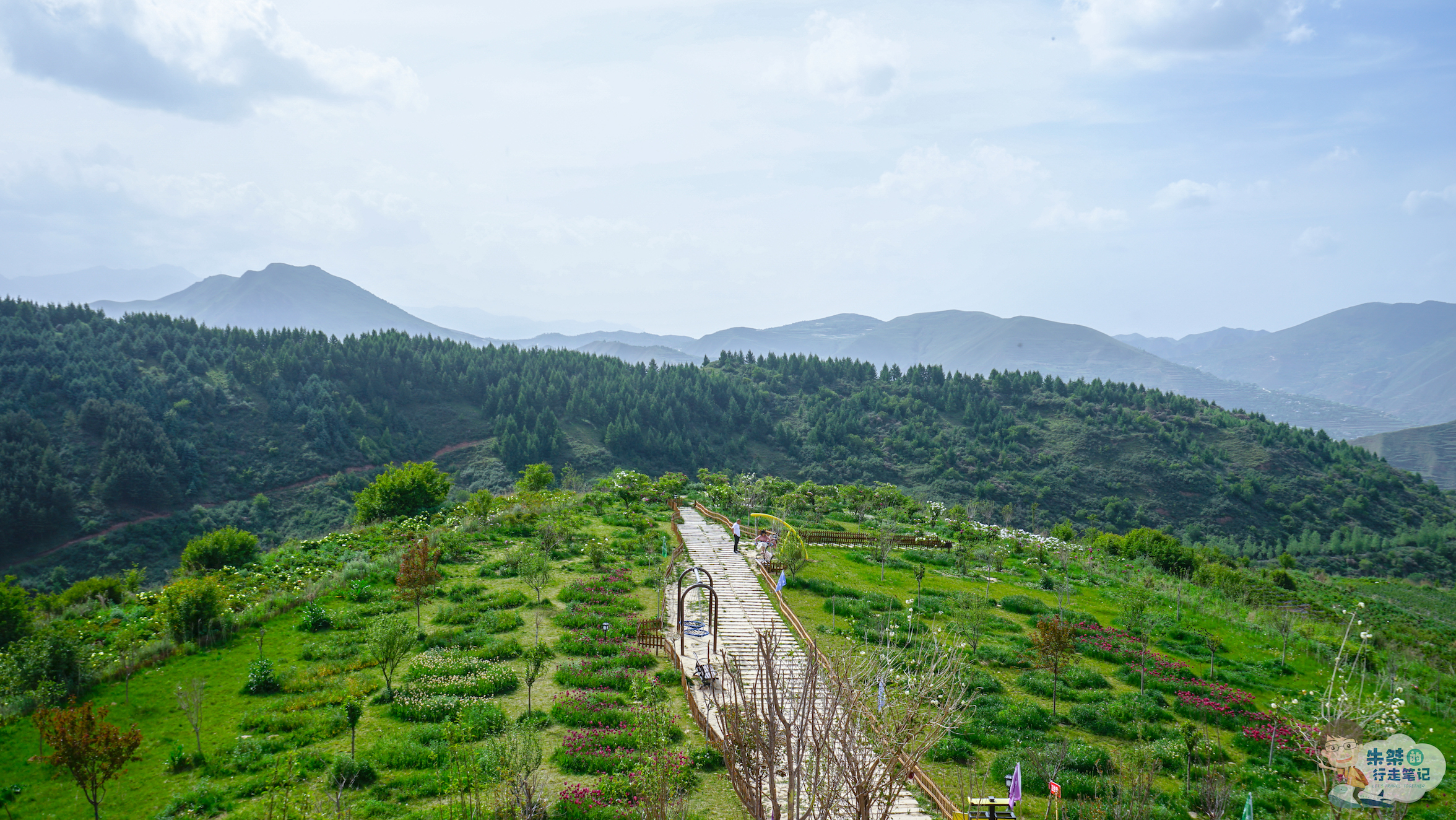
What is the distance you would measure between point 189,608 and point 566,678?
1112 cm

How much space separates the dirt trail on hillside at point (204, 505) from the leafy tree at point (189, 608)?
4504 centimetres

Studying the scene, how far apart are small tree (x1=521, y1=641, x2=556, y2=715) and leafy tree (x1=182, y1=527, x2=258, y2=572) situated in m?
16.1

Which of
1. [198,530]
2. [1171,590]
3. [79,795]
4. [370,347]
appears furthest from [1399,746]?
[370,347]

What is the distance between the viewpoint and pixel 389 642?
15047 mm

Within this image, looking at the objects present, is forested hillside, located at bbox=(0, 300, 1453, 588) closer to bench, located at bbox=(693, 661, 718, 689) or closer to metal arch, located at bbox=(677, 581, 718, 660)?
metal arch, located at bbox=(677, 581, 718, 660)

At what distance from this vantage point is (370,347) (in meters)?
90.2

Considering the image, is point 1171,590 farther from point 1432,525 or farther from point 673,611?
point 1432,525

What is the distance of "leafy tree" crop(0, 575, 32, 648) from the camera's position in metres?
17.7

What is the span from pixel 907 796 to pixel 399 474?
31.0 meters

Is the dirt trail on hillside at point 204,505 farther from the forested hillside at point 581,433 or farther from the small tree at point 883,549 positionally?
the small tree at point 883,549

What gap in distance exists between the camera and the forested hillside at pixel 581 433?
194ft

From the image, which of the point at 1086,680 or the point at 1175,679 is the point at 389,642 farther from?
the point at 1175,679

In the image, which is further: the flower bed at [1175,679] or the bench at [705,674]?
the flower bed at [1175,679]

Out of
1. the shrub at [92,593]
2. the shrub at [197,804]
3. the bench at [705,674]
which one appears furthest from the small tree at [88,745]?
the shrub at [92,593]
